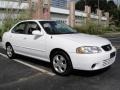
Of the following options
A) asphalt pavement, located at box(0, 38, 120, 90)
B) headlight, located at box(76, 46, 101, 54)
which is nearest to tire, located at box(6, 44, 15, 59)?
asphalt pavement, located at box(0, 38, 120, 90)

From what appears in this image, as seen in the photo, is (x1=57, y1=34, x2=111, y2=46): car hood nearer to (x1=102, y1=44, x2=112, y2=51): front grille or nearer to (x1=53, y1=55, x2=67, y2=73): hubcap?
(x1=102, y1=44, x2=112, y2=51): front grille

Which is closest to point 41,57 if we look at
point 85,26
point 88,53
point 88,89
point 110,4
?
point 88,53

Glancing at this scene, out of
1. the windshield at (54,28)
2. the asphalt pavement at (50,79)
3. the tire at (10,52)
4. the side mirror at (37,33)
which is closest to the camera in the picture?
the asphalt pavement at (50,79)

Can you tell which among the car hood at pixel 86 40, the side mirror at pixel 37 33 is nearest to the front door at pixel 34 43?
the side mirror at pixel 37 33

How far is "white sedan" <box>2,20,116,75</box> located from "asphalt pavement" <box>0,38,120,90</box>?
0.31m

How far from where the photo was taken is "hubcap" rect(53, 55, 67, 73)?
7.11 metres

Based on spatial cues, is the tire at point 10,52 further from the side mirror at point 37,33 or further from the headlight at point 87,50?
the headlight at point 87,50

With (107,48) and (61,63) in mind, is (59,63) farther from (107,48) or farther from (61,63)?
(107,48)

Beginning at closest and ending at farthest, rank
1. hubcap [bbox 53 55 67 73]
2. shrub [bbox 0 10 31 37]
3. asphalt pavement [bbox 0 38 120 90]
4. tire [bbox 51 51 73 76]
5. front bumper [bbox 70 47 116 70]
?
asphalt pavement [bbox 0 38 120 90] < front bumper [bbox 70 47 116 70] < tire [bbox 51 51 73 76] < hubcap [bbox 53 55 67 73] < shrub [bbox 0 10 31 37]

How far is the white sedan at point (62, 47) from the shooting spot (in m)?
6.73

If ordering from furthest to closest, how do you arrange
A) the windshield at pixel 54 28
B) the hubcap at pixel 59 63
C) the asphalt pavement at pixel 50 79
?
the windshield at pixel 54 28 → the hubcap at pixel 59 63 → the asphalt pavement at pixel 50 79

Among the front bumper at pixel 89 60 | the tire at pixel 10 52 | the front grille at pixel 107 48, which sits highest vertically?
the front grille at pixel 107 48

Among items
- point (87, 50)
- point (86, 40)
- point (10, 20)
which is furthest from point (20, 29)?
point (10, 20)

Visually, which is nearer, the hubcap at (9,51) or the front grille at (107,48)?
the front grille at (107,48)
